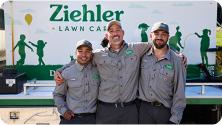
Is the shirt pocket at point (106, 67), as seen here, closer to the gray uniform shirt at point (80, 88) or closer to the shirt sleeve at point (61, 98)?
the gray uniform shirt at point (80, 88)

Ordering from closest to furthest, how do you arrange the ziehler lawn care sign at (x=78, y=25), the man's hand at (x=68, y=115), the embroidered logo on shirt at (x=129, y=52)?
1. the embroidered logo on shirt at (x=129, y=52)
2. the man's hand at (x=68, y=115)
3. the ziehler lawn care sign at (x=78, y=25)

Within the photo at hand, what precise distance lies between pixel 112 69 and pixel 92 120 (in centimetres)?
58

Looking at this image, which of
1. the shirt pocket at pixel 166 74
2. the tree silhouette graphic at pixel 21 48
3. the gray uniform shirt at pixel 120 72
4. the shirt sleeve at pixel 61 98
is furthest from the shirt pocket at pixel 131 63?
the tree silhouette graphic at pixel 21 48

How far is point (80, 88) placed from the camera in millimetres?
3756

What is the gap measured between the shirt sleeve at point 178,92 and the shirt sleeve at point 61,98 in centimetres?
108

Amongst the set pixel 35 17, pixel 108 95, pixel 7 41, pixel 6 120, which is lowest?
pixel 6 120

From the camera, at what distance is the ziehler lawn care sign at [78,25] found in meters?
4.57

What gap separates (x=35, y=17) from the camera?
15.0 feet

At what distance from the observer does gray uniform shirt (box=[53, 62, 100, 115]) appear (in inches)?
148

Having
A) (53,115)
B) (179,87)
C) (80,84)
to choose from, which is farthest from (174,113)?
(53,115)

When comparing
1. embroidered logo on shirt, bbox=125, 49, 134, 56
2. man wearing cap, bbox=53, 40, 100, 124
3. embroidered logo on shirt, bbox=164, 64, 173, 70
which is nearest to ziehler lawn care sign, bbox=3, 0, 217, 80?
man wearing cap, bbox=53, 40, 100, 124

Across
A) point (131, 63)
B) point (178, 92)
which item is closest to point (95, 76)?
point (131, 63)

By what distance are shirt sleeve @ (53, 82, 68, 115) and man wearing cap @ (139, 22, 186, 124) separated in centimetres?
77

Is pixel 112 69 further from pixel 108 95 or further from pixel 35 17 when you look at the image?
pixel 35 17
